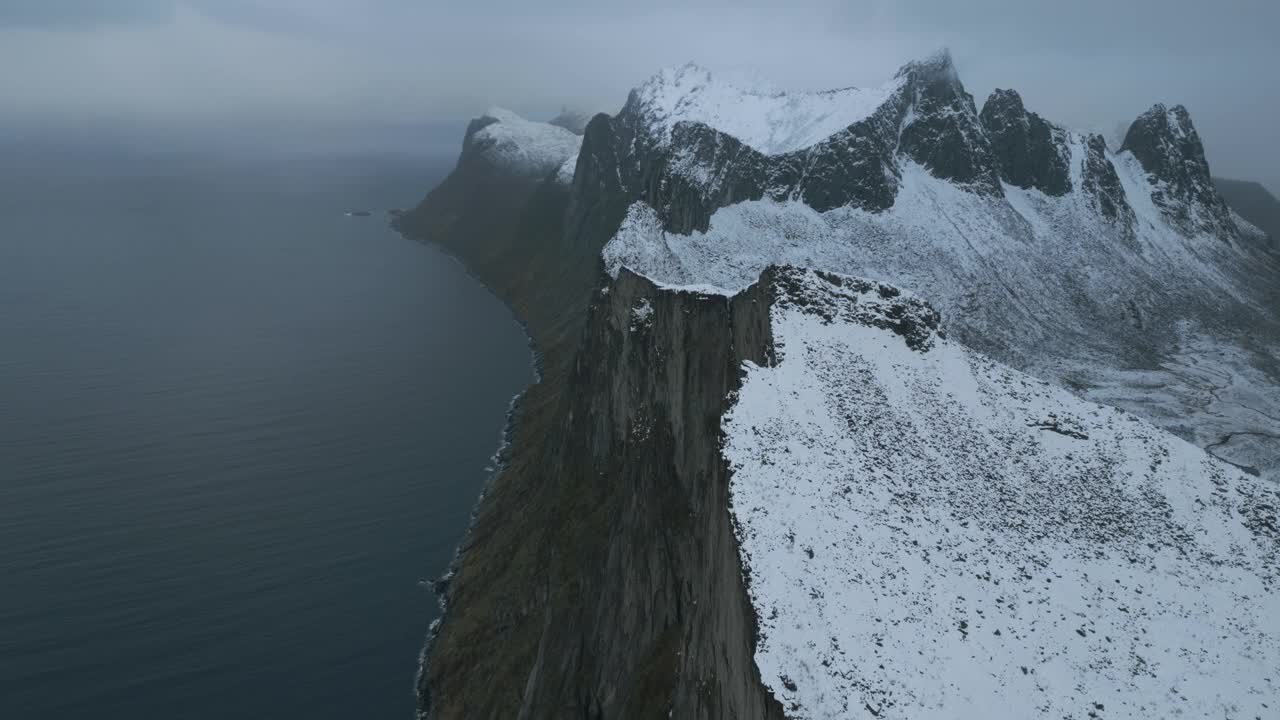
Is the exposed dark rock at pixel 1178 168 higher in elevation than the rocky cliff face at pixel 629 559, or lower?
higher

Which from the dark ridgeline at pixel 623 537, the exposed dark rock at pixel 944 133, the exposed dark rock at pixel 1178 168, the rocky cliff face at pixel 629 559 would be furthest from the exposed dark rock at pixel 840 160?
the rocky cliff face at pixel 629 559

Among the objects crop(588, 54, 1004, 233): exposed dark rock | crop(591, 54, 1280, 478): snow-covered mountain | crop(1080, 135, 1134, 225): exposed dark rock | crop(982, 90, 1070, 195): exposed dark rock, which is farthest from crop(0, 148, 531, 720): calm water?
crop(1080, 135, 1134, 225): exposed dark rock

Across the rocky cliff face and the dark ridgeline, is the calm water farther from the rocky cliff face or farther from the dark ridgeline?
the rocky cliff face

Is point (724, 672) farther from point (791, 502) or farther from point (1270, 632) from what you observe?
point (1270, 632)

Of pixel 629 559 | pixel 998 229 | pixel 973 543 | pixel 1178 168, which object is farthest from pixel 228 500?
pixel 1178 168

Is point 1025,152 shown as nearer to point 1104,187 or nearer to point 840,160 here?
point 1104,187

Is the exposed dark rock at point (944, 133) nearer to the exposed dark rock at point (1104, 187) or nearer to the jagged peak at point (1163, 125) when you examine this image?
the exposed dark rock at point (1104, 187)
